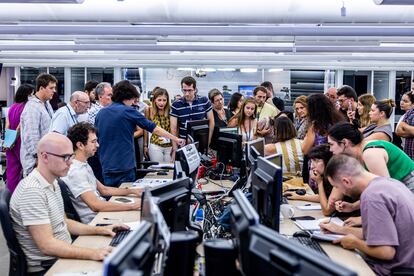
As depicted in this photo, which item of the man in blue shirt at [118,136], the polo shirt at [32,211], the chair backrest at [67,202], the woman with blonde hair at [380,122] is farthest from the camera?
the woman with blonde hair at [380,122]

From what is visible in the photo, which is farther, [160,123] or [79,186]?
[160,123]

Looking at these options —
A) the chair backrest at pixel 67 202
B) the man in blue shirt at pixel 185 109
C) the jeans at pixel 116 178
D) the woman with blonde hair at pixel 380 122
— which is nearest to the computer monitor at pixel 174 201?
the chair backrest at pixel 67 202

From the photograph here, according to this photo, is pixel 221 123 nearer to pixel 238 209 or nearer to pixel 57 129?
pixel 57 129

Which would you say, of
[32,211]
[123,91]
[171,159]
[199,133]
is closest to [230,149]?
[199,133]

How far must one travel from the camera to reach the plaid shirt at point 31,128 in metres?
5.02

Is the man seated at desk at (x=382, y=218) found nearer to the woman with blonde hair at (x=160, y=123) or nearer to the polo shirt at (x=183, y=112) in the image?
the polo shirt at (x=183, y=112)

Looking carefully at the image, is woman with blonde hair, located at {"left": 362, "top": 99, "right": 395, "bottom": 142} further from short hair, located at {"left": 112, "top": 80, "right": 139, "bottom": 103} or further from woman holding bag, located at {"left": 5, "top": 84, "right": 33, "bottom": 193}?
woman holding bag, located at {"left": 5, "top": 84, "right": 33, "bottom": 193}

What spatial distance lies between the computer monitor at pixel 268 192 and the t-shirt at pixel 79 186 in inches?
44.5

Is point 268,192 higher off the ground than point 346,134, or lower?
lower

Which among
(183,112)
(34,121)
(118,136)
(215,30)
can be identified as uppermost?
(215,30)

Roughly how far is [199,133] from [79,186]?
155 centimetres

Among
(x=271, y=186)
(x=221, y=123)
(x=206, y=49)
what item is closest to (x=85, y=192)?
(x=271, y=186)

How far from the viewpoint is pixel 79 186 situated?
3.07 metres

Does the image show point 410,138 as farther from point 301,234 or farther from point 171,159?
point 301,234
